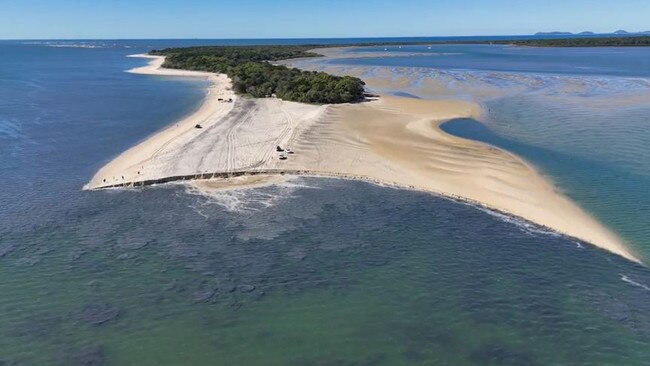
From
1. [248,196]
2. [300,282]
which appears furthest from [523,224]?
[248,196]

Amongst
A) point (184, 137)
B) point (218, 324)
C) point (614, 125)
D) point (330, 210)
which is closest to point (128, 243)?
point (218, 324)

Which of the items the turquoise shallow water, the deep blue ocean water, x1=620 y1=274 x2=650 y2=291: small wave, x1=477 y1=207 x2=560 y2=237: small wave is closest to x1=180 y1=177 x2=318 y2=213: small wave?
the deep blue ocean water

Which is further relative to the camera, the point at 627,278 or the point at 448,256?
the point at 448,256

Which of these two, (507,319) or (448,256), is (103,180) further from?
(507,319)

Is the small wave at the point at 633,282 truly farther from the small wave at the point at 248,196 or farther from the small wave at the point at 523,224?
the small wave at the point at 248,196

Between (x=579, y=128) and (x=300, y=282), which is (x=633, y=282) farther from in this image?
(x=579, y=128)

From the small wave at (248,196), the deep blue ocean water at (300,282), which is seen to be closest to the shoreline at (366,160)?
the deep blue ocean water at (300,282)
